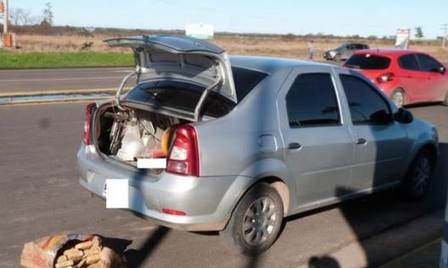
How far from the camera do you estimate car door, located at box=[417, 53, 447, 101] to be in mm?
16188

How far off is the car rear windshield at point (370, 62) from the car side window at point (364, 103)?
29.8 feet

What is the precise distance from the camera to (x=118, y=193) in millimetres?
4820

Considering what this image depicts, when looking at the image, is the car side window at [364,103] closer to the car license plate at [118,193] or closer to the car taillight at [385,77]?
the car license plate at [118,193]

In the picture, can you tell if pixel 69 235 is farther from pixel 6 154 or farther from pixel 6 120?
pixel 6 120

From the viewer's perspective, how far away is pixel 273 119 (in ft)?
16.6

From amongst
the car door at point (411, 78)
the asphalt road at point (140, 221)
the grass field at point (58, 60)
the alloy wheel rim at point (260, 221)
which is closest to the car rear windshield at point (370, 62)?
the car door at point (411, 78)

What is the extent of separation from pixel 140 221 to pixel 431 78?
1259cm

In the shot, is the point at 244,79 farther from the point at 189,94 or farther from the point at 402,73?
the point at 402,73

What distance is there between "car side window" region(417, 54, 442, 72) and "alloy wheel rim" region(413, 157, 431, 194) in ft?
31.4

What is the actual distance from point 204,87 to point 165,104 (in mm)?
382

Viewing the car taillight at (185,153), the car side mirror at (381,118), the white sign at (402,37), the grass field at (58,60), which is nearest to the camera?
the car taillight at (185,153)

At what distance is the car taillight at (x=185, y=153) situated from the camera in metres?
4.51

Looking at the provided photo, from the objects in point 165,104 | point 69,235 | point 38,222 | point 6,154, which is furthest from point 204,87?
point 6,154

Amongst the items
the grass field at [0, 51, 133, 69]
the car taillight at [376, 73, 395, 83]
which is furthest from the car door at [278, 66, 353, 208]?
the grass field at [0, 51, 133, 69]
